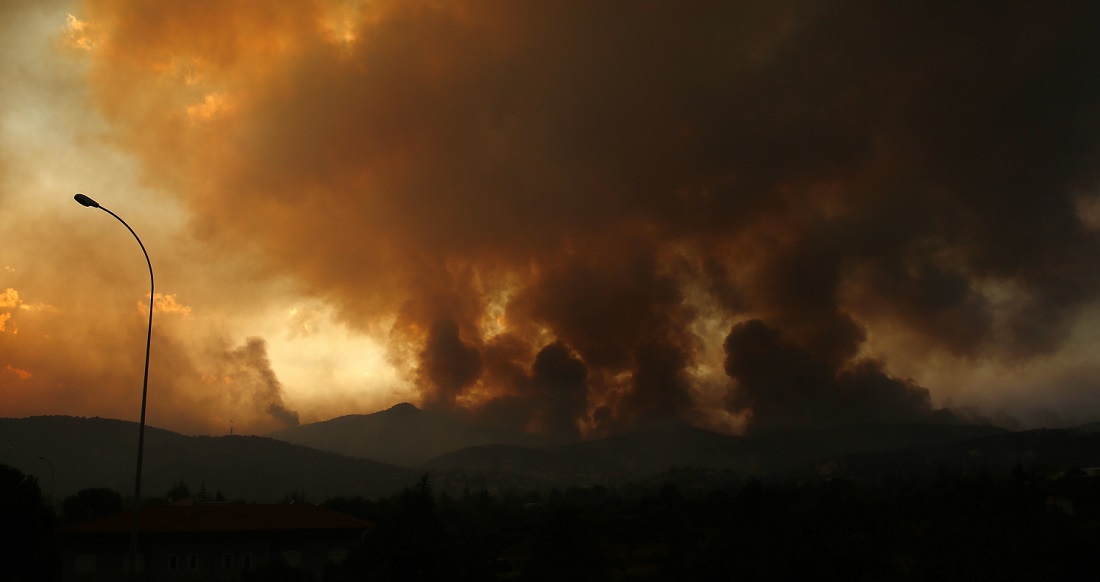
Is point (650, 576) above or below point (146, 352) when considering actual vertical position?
below

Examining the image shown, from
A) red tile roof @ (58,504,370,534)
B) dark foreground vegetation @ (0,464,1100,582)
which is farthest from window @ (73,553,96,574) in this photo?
dark foreground vegetation @ (0,464,1100,582)

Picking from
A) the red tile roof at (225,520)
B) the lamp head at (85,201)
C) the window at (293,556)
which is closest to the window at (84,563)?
the red tile roof at (225,520)

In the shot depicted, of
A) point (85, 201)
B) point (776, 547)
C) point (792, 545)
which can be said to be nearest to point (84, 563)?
point (85, 201)

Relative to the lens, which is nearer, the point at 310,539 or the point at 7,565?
the point at 7,565

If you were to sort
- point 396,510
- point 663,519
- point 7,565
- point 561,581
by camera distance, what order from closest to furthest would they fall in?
point 7,565, point 561,581, point 663,519, point 396,510

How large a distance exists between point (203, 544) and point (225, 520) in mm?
2963

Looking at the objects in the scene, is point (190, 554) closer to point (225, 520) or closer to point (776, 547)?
point (225, 520)

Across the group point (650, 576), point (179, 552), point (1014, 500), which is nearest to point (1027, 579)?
point (650, 576)

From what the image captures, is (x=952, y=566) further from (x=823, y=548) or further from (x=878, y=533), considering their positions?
(x=878, y=533)

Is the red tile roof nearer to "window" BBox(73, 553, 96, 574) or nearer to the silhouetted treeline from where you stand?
"window" BBox(73, 553, 96, 574)

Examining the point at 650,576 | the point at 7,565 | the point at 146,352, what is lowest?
the point at 650,576

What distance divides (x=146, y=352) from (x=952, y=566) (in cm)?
4161

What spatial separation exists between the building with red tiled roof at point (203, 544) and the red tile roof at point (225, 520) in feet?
0.28

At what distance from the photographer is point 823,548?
39156 mm
